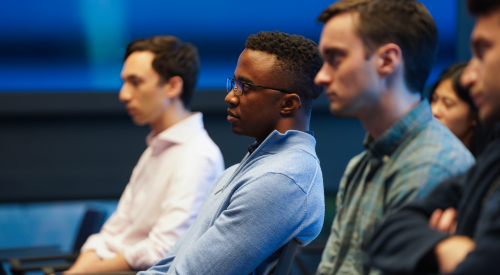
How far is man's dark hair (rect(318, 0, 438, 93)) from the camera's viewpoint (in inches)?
44.1

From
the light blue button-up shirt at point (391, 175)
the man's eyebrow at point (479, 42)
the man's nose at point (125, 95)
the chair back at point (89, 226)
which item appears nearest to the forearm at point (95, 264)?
the chair back at point (89, 226)

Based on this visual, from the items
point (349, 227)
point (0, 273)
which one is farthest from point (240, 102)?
point (0, 273)

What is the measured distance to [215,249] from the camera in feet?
4.86

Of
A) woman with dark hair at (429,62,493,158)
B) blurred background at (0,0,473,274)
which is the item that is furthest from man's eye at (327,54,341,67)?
blurred background at (0,0,473,274)

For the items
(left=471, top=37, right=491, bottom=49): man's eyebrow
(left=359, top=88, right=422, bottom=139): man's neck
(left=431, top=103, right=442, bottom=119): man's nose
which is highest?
(left=471, top=37, right=491, bottom=49): man's eyebrow

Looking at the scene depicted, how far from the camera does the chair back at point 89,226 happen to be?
2871mm

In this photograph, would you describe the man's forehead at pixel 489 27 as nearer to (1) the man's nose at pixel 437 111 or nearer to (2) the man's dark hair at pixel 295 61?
(2) the man's dark hair at pixel 295 61

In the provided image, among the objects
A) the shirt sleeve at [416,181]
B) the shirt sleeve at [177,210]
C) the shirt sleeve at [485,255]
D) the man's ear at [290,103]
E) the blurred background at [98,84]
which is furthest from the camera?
the blurred background at [98,84]

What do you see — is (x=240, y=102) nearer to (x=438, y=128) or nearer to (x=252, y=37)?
(x=252, y=37)

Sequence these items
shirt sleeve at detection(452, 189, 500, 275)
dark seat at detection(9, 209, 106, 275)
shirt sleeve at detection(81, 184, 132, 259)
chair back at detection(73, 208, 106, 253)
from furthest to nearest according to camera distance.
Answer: chair back at detection(73, 208, 106, 253) < shirt sleeve at detection(81, 184, 132, 259) < dark seat at detection(9, 209, 106, 275) < shirt sleeve at detection(452, 189, 500, 275)

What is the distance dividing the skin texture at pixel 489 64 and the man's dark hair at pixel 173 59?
6.55ft

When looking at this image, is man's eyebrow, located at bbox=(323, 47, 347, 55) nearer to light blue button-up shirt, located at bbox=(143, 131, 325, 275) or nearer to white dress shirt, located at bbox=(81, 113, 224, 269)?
light blue button-up shirt, located at bbox=(143, 131, 325, 275)

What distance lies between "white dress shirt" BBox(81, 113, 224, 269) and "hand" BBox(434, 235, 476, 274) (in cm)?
145

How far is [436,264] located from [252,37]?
3.67 feet
